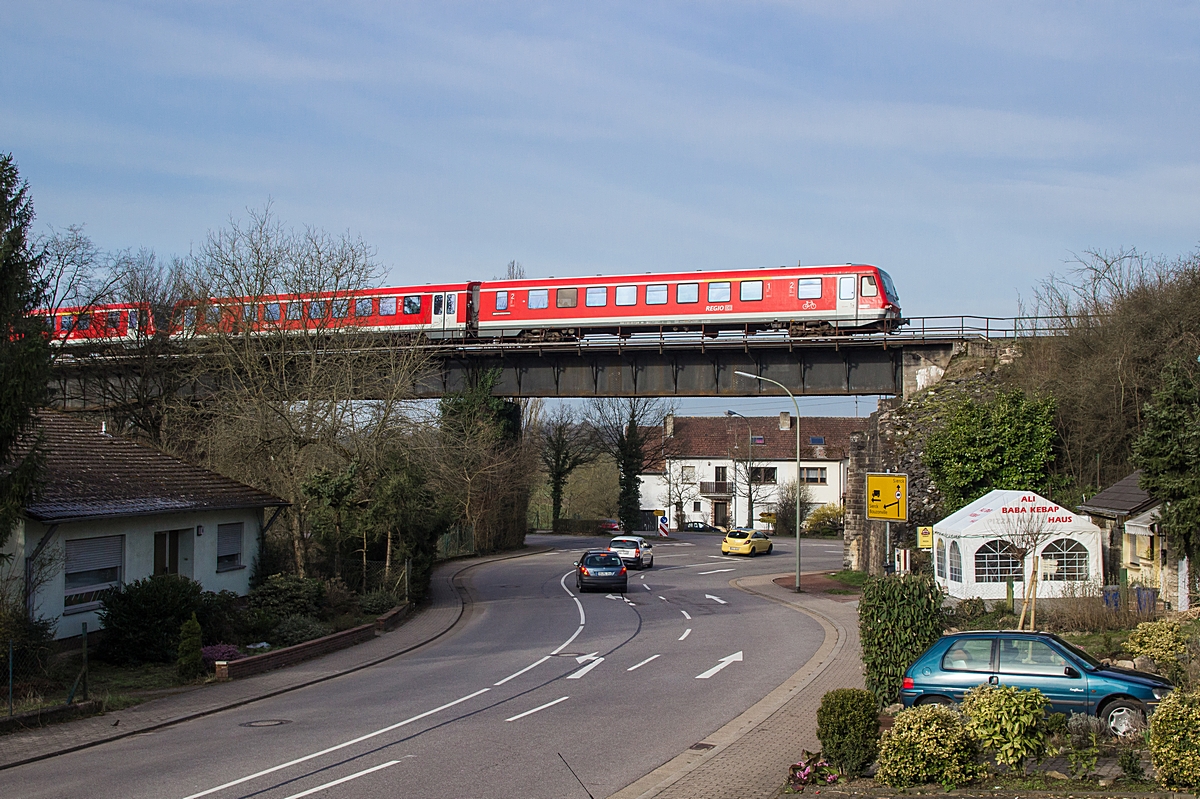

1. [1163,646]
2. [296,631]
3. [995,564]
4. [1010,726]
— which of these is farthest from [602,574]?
[1010,726]

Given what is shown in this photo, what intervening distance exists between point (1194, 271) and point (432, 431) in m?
24.7

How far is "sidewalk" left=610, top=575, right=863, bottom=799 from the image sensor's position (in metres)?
10.2

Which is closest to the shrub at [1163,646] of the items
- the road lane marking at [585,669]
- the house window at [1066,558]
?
the road lane marking at [585,669]

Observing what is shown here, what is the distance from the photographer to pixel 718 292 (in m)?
41.5

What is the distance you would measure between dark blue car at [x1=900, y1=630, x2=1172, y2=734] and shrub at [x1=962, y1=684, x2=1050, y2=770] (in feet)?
9.59

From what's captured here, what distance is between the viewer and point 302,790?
1030 centimetres

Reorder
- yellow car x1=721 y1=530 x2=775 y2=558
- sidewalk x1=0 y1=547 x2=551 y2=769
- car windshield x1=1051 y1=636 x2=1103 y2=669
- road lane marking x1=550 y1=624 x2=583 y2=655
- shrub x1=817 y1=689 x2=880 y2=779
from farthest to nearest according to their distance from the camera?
yellow car x1=721 y1=530 x2=775 y2=558 → road lane marking x1=550 y1=624 x2=583 y2=655 → sidewalk x1=0 y1=547 x2=551 y2=769 → car windshield x1=1051 y1=636 x2=1103 y2=669 → shrub x1=817 y1=689 x2=880 y2=779

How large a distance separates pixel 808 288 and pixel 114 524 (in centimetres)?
2863

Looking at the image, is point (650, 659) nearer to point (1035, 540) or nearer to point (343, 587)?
point (1035, 540)

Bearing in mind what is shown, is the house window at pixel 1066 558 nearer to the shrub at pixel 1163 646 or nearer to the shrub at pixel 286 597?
the shrub at pixel 1163 646

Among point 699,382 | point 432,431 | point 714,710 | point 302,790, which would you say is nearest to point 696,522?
point 699,382

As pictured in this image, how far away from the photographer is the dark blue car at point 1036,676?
1171cm

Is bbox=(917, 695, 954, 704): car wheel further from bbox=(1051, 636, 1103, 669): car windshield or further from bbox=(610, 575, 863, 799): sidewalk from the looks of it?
bbox=(1051, 636, 1103, 669): car windshield

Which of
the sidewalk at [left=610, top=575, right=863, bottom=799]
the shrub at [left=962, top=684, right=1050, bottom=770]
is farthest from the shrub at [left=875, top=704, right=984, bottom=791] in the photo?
the sidewalk at [left=610, top=575, right=863, bottom=799]
